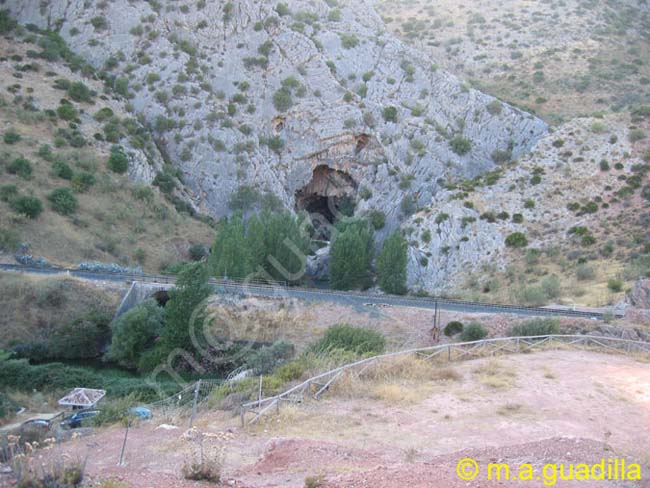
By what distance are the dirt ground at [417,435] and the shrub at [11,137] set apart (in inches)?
1659

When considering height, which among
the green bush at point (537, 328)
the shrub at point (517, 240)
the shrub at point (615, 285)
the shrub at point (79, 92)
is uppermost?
the shrub at point (79, 92)

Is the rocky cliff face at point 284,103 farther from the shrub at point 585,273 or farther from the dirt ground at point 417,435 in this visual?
the dirt ground at point 417,435

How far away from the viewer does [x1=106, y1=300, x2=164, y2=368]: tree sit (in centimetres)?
3152

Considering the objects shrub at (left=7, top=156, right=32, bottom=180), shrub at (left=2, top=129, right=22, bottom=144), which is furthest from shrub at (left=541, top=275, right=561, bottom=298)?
shrub at (left=2, top=129, right=22, bottom=144)

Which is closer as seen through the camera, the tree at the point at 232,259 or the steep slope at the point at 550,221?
the tree at the point at 232,259

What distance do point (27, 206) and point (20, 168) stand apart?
5.39m

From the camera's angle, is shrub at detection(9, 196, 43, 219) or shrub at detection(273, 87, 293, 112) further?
shrub at detection(273, 87, 293, 112)

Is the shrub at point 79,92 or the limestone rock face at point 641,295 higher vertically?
the shrub at point 79,92

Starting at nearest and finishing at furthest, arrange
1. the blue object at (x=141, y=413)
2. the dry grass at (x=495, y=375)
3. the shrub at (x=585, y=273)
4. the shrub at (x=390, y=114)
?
the blue object at (x=141, y=413) → the dry grass at (x=495, y=375) → the shrub at (x=585, y=273) → the shrub at (x=390, y=114)

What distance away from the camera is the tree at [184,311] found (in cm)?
3077

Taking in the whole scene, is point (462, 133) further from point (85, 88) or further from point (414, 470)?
point (414, 470)

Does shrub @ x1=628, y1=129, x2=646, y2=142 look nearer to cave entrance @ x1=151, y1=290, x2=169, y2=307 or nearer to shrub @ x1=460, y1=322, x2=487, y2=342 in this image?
shrub @ x1=460, y1=322, x2=487, y2=342

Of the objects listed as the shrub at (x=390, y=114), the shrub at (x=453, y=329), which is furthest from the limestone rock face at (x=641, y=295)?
the shrub at (x=390, y=114)

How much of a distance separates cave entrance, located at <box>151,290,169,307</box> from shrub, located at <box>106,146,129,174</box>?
20355 millimetres
